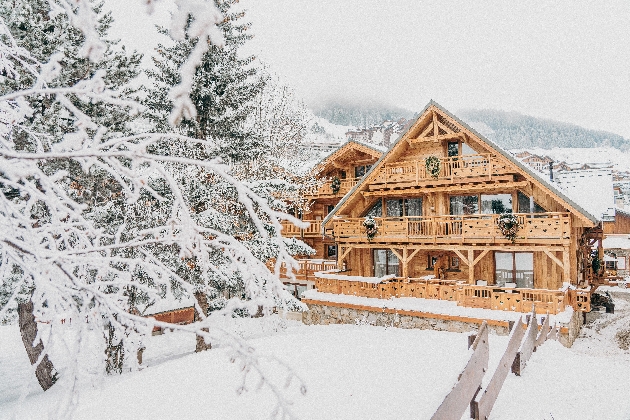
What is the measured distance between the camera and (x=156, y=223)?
1112 cm

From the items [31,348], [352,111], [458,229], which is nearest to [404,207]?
[458,229]

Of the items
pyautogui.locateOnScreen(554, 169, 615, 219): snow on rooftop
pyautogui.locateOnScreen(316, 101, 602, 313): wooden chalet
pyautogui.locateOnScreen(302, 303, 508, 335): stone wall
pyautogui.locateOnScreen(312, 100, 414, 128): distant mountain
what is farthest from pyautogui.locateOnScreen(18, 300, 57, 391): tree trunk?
pyautogui.locateOnScreen(312, 100, 414, 128): distant mountain

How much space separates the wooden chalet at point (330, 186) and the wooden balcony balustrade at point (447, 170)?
4197 mm

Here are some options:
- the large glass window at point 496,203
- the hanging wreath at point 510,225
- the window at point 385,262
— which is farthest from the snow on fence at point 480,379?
the window at point 385,262

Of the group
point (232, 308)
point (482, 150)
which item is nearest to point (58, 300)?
point (232, 308)

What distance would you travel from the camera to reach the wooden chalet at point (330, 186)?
2356cm

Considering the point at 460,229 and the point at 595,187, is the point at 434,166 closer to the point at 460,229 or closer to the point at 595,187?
the point at 460,229

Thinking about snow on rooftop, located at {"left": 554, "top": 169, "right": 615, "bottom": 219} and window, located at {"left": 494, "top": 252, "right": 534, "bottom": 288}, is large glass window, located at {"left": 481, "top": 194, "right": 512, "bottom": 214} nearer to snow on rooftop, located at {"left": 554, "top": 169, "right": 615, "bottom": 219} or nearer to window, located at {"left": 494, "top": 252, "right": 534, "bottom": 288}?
window, located at {"left": 494, "top": 252, "right": 534, "bottom": 288}

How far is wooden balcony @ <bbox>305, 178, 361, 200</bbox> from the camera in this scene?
24906mm

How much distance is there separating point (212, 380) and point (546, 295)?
1363 centimetres

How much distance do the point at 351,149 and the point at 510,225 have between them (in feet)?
38.5

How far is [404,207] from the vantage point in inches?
820

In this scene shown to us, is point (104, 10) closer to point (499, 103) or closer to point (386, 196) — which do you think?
point (386, 196)

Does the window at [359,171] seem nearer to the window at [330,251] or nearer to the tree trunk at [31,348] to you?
the window at [330,251]
